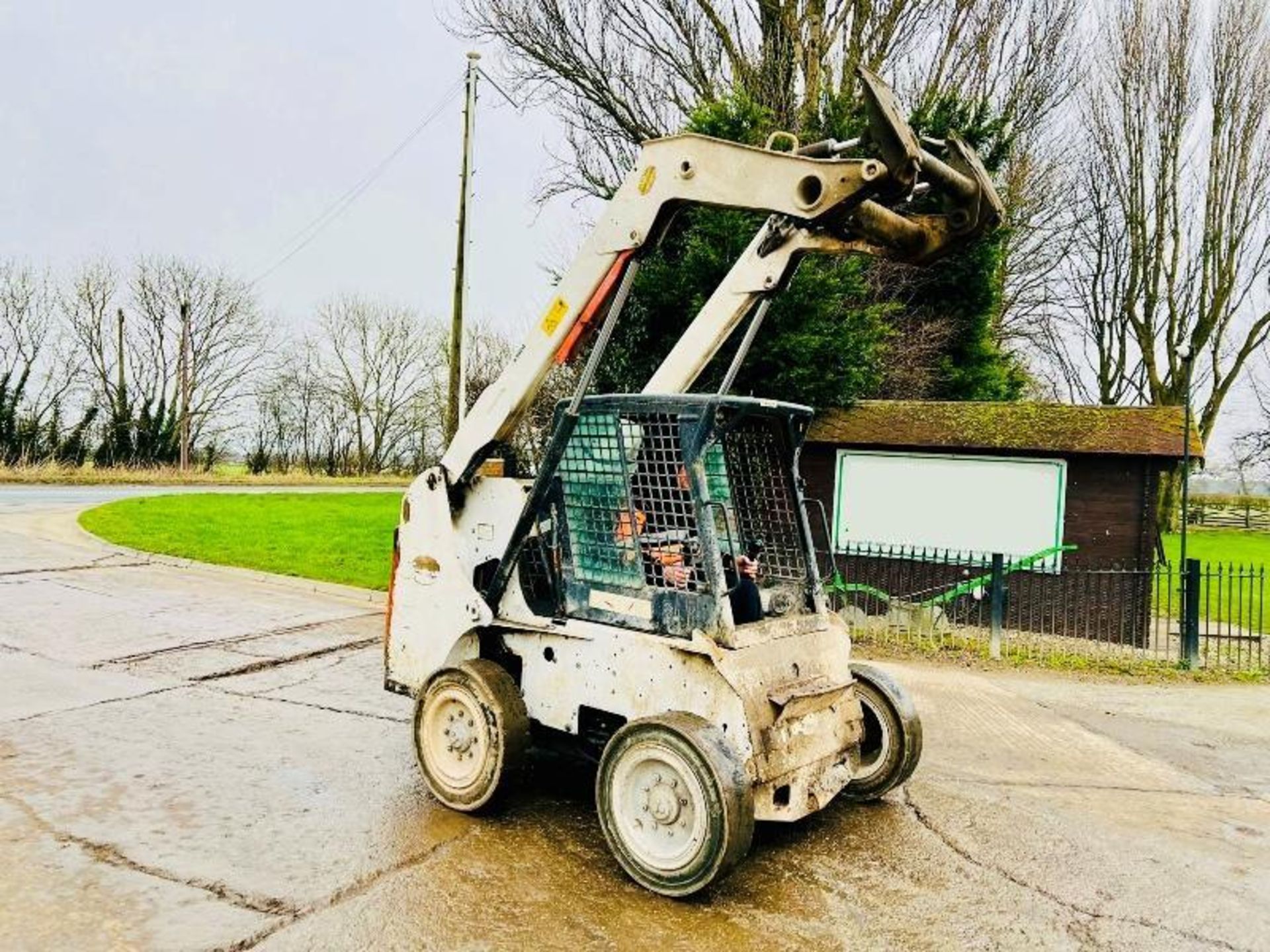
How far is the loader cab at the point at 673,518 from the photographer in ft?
14.3

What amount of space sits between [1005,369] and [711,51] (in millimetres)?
9513

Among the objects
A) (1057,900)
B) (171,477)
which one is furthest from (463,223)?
(171,477)

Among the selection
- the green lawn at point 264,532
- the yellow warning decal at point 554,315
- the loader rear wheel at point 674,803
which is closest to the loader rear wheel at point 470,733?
the loader rear wheel at point 674,803

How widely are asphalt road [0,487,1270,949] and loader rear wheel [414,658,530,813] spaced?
169 millimetres

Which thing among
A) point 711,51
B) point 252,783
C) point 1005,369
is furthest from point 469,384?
point 252,783

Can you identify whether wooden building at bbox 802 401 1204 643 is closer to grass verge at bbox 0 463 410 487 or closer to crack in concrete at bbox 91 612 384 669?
crack in concrete at bbox 91 612 384 669

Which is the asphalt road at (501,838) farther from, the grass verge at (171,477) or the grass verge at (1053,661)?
the grass verge at (171,477)

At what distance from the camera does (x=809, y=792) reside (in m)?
4.43

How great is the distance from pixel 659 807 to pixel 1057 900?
1852 millimetres

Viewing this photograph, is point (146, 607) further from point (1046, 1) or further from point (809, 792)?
point (1046, 1)

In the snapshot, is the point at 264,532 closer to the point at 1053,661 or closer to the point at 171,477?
the point at 1053,661

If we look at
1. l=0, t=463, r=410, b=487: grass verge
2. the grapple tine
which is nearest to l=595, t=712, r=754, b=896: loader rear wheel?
the grapple tine

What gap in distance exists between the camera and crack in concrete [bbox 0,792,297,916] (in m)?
3.78

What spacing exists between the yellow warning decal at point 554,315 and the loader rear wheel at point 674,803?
211 cm
